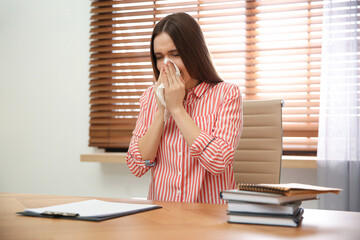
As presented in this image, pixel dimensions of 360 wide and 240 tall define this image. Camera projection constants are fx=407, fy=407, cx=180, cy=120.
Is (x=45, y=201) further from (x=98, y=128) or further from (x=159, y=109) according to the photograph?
(x=98, y=128)

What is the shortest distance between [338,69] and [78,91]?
5.33 ft

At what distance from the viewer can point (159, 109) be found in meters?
1.43

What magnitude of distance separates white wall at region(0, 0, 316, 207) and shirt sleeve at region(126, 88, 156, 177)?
104 centimetres

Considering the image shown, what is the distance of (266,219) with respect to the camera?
83cm

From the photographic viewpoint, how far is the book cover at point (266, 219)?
83 cm

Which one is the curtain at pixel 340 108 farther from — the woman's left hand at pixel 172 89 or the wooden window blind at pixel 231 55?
the woman's left hand at pixel 172 89

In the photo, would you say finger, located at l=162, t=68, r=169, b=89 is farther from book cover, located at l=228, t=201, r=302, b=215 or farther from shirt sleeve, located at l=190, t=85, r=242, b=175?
book cover, located at l=228, t=201, r=302, b=215

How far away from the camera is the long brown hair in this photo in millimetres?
1473

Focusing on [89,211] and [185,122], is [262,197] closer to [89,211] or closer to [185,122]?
[89,211]

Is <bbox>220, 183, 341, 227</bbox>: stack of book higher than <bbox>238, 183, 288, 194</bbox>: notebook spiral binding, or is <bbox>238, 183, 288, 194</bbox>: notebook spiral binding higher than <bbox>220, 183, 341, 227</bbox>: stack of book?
<bbox>238, 183, 288, 194</bbox>: notebook spiral binding

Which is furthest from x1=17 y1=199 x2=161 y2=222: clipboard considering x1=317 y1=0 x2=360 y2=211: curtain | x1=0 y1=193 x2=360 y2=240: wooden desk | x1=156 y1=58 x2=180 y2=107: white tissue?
x1=317 y1=0 x2=360 y2=211: curtain

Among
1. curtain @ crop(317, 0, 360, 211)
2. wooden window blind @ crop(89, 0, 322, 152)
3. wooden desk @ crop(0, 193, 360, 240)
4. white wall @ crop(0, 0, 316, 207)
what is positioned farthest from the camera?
white wall @ crop(0, 0, 316, 207)

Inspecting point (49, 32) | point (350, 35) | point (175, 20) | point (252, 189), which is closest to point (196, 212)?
point (252, 189)

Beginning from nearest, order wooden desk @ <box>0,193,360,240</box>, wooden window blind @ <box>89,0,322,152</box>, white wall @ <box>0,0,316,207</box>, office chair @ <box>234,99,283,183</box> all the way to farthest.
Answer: wooden desk @ <box>0,193,360,240</box>, office chair @ <box>234,99,283,183</box>, wooden window blind @ <box>89,0,322,152</box>, white wall @ <box>0,0,316,207</box>
